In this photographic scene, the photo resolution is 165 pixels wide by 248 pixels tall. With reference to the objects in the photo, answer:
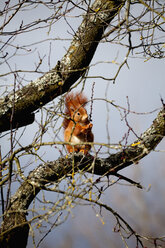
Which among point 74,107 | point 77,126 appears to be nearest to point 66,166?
point 77,126

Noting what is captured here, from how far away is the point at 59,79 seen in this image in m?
3.27

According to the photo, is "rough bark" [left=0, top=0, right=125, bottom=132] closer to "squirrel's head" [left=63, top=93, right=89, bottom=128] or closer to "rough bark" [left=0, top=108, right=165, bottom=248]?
"rough bark" [left=0, top=108, right=165, bottom=248]

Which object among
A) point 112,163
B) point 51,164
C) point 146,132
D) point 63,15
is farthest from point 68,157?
point 63,15

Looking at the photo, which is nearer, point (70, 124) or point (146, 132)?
point (146, 132)

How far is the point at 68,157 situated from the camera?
3.29 meters

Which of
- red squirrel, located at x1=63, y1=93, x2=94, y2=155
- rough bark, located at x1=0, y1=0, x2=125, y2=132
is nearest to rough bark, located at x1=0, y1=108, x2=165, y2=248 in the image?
red squirrel, located at x1=63, y1=93, x2=94, y2=155

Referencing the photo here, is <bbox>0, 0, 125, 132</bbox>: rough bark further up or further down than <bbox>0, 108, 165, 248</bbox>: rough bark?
further up

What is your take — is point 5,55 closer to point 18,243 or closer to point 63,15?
point 63,15

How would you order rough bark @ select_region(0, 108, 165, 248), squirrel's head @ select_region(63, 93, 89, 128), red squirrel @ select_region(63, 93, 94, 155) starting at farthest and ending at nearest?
squirrel's head @ select_region(63, 93, 89, 128)
red squirrel @ select_region(63, 93, 94, 155)
rough bark @ select_region(0, 108, 165, 248)

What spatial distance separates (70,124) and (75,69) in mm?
868

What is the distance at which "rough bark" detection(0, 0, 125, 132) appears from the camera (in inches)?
129

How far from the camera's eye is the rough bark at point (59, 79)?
3.27m

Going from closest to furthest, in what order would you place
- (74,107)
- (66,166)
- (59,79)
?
(66,166) < (59,79) < (74,107)

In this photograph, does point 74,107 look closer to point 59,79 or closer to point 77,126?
point 77,126
